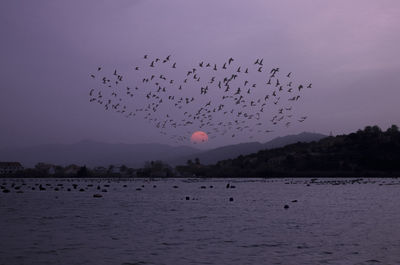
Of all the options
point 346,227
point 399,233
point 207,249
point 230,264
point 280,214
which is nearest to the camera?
point 230,264

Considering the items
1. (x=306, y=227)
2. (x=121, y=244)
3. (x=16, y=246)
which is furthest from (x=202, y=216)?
(x=16, y=246)

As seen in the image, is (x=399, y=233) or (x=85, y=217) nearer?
(x=399, y=233)

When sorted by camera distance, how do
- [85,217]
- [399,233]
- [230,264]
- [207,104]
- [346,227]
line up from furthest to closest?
[207,104] → [85,217] → [346,227] → [399,233] → [230,264]

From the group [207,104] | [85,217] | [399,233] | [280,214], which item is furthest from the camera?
[207,104]

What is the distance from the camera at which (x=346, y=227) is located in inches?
1310

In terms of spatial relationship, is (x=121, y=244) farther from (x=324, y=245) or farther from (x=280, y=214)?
(x=280, y=214)

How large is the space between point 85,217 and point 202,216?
935 centimetres

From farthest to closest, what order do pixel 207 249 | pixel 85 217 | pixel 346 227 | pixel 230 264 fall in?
pixel 85 217 → pixel 346 227 → pixel 207 249 → pixel 230 264

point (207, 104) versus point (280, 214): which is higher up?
point (207, 104)

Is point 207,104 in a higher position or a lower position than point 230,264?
higher

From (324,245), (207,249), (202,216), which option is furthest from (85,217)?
(324,245)

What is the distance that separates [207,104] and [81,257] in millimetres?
28330

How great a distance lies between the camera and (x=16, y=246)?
2456cm

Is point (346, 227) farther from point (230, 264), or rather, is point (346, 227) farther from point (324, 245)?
point (230, 264)
